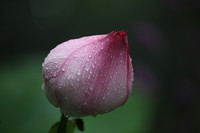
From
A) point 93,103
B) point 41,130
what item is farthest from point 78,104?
point 41,130

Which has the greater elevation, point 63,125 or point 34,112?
point 63,125

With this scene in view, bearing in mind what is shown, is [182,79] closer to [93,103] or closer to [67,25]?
[93,103]

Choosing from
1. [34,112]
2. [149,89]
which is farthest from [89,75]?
[149,89]

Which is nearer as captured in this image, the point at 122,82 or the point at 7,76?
the point at 122,82

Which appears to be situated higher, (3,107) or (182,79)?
(3,107)

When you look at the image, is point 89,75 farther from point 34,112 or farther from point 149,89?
point 149,89

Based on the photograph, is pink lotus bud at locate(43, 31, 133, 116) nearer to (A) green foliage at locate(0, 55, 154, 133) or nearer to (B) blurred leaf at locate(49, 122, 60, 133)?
(B) blurred leaf at locate(49, 122, 60, 133)

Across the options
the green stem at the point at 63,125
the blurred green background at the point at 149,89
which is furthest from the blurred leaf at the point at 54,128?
the blurred green background at the point at 149,89

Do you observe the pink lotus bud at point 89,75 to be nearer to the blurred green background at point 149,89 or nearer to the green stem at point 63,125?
the green stem at point 63,125
